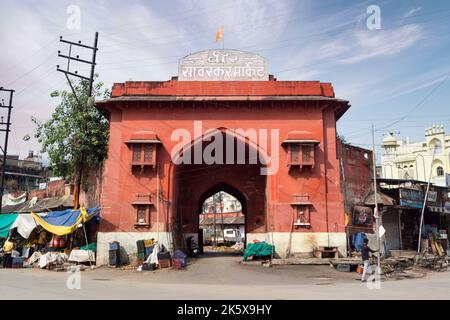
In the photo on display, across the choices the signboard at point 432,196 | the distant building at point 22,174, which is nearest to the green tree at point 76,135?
the signboard at point 432,196

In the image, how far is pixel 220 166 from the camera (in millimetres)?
24594

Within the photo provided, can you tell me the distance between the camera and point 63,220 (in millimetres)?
17859

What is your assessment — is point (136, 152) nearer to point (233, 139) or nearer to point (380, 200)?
point (233, 139)

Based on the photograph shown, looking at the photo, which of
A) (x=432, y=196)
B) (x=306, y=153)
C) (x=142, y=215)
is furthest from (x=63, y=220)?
(x=432, y=196)

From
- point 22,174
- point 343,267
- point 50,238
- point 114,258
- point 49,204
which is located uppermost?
point 22,174

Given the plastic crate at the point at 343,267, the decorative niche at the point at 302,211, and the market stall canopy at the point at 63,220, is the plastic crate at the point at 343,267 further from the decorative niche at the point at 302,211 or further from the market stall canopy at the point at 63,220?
the market stall canopy at the point at 63,220

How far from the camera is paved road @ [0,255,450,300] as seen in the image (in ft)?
30.3

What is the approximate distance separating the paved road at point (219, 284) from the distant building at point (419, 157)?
123ft

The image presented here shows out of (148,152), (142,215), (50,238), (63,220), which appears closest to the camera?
(63,220)

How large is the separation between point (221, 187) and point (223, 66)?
800 cm

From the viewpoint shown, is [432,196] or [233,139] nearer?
[233,139]

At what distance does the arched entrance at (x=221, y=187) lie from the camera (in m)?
23.0

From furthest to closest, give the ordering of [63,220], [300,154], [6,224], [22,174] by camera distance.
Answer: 1. [22,174]
2. [6,224]
3. [300,154]
4. [63,220]

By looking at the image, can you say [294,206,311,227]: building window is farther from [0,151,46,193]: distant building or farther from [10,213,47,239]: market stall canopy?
[0,151,46,193]: distant building
